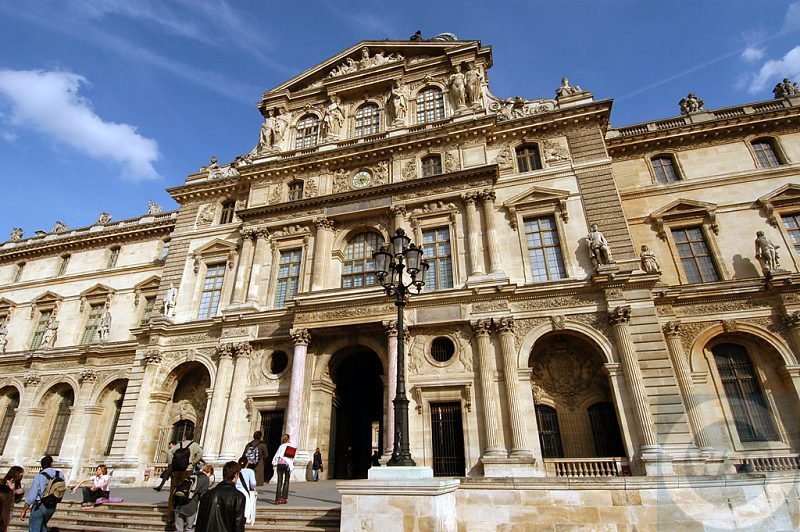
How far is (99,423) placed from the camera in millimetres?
25797

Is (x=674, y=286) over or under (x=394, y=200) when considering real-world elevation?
under

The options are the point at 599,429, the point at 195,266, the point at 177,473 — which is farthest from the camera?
→ the point at 195,266

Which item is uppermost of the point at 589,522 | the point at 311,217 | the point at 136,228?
the point at 136,228

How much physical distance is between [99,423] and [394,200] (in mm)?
22061

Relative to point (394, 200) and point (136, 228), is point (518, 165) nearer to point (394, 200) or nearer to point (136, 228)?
point (394, 200)

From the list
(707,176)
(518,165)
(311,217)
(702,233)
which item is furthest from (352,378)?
(707,176)

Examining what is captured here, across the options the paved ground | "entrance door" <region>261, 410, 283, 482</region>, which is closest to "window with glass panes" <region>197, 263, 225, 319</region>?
"entrance door" <region>261, 410, 283, 482</region>

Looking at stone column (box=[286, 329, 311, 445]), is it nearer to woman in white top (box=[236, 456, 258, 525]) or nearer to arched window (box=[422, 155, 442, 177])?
woman in white top (box=[236, 456, 258, 525])

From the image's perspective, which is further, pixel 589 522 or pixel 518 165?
pixel 518 165

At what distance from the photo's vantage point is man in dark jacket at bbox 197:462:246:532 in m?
5.42

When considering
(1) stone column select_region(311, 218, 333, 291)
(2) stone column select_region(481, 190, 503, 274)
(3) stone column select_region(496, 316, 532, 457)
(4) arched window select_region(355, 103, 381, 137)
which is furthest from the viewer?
(4) arched window select_region(355, 103, 381, 137)

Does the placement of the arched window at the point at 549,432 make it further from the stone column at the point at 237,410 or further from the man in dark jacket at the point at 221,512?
the man in dark jacket at the point at 221,512

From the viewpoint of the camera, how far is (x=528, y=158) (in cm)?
2266

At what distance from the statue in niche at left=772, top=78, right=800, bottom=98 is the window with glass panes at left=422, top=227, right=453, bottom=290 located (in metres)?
20.3
